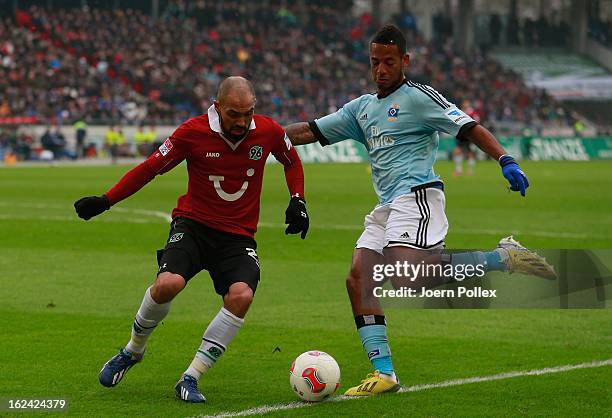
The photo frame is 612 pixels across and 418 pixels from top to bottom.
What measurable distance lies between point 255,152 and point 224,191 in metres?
0.31

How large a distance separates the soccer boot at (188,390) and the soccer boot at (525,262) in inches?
76.0

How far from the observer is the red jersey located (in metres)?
7.02

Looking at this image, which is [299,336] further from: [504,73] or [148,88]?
[504,73]

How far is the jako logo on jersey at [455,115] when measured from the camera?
6.91 metres

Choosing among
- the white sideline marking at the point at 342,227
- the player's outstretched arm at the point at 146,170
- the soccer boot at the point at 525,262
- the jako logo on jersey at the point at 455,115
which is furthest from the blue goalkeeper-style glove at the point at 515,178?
the white sideline marking at the point at 342,227

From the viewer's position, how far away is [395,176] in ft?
23.4

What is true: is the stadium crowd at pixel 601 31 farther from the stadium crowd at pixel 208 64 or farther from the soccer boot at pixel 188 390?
the soccer boot at pixel 188 390

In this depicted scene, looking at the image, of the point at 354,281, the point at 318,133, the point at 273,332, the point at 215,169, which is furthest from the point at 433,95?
Result: the point at 273,332

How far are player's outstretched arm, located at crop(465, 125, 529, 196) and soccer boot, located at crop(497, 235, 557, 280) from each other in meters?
0.32

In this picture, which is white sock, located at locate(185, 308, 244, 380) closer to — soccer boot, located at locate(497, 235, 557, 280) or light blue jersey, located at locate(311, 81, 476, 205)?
light blue jersey, located at locate(311, 81, 476, 205)

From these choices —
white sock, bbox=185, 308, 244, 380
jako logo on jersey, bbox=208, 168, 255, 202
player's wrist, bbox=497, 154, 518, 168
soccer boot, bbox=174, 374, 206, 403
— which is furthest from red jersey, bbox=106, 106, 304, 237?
player's wrist, bbox=497, 154, 518, 168

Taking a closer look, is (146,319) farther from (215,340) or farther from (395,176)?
(395,176)

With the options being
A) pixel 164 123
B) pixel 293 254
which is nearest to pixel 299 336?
pixel 293 254

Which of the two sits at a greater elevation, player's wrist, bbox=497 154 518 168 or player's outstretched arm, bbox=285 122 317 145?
player's wrist, bbox=497 154 518 168
